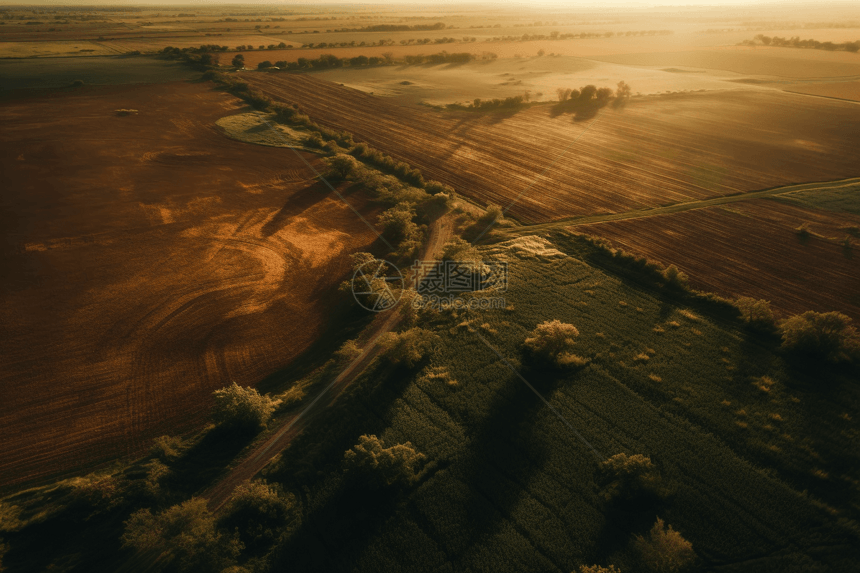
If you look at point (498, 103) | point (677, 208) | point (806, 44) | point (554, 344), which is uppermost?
point (806, 44)

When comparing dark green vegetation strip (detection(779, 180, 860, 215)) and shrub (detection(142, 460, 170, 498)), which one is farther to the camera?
dark green vegetation strip (detection(779, 180, 860, 215))

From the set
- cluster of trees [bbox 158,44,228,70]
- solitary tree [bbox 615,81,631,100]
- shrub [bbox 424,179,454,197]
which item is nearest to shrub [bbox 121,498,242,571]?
shrub [bbox 424,179,454,197]

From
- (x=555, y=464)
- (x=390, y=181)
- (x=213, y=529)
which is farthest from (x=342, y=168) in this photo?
(x=555, y=464)

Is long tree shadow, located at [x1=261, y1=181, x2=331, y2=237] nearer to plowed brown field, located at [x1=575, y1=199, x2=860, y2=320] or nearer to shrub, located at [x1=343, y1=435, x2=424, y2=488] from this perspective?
shrub, located at [x1=343, y1=435, x2=424, y2=488]

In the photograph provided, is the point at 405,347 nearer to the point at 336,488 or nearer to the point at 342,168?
the point at 336,488

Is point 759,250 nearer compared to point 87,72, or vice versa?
point 759,250

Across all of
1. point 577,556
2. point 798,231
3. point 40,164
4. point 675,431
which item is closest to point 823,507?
point 675,431
